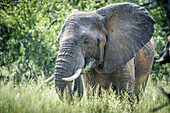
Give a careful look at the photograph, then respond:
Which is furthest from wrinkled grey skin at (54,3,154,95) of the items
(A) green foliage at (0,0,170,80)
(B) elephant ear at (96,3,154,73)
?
(A) green foliage at (0,0,170,80)

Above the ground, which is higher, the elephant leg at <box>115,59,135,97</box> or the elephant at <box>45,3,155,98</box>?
the elephant at <box>45,3,155,98</box>

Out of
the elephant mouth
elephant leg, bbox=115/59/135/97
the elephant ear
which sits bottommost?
elephant leg, bbox=115/59/135/97

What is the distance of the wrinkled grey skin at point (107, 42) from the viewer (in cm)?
448

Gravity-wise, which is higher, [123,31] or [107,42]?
[123,31]

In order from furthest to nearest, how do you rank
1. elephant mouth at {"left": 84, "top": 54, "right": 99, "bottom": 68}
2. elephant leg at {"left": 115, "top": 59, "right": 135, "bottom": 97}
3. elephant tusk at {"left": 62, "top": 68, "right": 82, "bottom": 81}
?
elephant leg at {"left": 115, "top": 59, "right": 135, "bottom": 97}
elephant mouth at {"left": 84, "top": 54, "right": 99, "bottom": 68}
elephant tusk at {"left": 62, "top": 68, "right": 82, "bottom": 81}

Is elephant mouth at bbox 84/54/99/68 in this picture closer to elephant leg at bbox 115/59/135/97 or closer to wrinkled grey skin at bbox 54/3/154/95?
wrinkled grey skin at bbox 54/3/154/95

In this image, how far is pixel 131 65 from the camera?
16.6ft

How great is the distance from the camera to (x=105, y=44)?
4.93m

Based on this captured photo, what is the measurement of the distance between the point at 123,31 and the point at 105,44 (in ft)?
1.44

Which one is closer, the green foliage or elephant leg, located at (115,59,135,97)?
elephant leg, located at (115,59,135,97)

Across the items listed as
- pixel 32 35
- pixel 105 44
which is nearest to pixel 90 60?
pixel 105 44

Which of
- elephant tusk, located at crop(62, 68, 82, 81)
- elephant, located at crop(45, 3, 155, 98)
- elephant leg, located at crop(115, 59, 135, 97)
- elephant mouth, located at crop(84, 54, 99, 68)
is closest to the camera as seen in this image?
elephant tusk, located at crop(62, 68, 82, 81)

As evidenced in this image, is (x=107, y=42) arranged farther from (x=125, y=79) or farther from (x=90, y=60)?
(x=125, y=79)

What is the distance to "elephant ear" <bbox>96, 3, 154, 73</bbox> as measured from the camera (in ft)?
16.3
